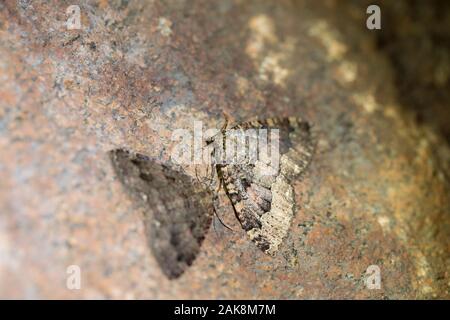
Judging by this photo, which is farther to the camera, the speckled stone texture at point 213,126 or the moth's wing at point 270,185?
the moth's wing at point 270,185

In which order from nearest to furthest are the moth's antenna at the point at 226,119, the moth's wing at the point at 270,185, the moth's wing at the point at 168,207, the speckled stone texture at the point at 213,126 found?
the speckled stone texture at the point at 213,126 → the moth's wing at the point at 168,207 → the moth's wing at the point at 270,185 → the moth's antenna at the point at 226,119

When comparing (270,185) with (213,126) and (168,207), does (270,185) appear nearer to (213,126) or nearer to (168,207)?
(213,126)

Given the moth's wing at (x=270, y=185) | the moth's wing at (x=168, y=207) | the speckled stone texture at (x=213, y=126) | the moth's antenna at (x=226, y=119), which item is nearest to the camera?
the speckled stone texture at (x=213, y=126)

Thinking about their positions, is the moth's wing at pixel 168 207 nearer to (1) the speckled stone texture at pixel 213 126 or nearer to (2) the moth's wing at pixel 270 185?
(1) the speckled stone texture at pixel 213 126

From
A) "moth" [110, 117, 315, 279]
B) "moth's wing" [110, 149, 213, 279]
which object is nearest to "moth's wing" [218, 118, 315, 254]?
"moth" [110, 117, 315, 279]

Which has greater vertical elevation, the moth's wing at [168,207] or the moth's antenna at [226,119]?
the moth's antenna at [226,119]

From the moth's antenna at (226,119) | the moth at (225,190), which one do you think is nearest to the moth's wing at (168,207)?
the moth at (225,190)

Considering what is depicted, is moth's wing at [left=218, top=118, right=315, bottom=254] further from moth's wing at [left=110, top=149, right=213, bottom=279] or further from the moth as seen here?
moth's wing at [left=110, top=149, right=213, bottom=279]
